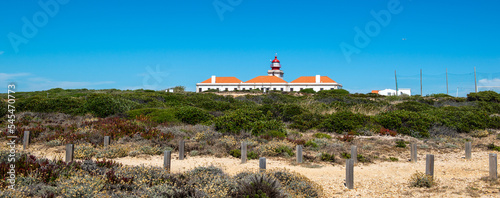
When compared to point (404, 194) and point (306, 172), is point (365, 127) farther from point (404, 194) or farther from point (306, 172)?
point (404, 194)

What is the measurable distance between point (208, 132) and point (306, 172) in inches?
217

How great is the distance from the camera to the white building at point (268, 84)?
7319 centimetres

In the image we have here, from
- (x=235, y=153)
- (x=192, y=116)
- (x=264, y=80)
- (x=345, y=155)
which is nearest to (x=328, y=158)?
(x=345, y=155)

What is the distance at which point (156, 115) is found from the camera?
682 inches

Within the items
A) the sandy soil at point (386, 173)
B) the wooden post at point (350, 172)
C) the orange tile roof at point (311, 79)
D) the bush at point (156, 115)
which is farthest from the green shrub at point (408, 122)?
the orange tile roof at point (311, 79)

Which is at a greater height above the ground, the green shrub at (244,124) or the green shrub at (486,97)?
the green shrub at (486,97)

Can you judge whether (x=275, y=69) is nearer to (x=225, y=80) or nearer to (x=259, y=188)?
(x=225, y=80)

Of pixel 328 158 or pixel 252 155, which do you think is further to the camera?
pixel 252 155

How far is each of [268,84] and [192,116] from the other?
189ft

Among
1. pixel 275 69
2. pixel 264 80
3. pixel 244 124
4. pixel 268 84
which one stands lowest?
pixel 244 124

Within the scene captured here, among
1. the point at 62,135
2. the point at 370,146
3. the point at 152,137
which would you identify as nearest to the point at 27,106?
the point at 62,135

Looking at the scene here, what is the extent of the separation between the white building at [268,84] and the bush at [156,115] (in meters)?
54.7

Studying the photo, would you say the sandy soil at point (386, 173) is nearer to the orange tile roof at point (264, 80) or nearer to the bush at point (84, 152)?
the bush at point (84, 152)

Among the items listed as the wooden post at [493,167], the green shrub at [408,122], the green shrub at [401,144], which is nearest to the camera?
the wooden post at [493,167]
